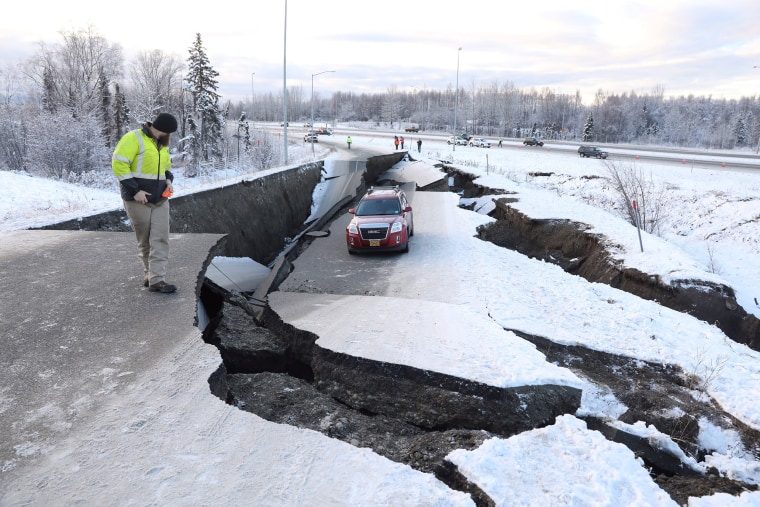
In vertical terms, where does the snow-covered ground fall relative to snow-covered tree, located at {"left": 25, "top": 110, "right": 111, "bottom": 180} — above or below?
below

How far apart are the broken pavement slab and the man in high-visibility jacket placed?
2.18 m

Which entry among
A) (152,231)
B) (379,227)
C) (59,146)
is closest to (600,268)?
(379,227)

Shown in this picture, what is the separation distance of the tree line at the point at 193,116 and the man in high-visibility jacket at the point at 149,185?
29.5 meters

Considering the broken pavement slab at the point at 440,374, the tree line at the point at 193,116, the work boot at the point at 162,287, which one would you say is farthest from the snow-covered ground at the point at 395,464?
the tree line at the point at 193,116

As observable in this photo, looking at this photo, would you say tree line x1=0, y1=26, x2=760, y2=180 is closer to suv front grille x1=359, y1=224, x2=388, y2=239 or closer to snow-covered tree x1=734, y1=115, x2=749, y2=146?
snow-covered tree x1=734, y1=115, x2=749, y2=146

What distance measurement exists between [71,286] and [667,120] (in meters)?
133

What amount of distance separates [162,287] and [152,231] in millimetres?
702

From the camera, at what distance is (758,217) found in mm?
18766

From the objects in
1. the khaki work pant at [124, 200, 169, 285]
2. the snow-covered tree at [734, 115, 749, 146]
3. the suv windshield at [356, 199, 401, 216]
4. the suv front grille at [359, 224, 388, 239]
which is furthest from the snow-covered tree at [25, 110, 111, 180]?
the snow-covered tree at [734, 115, 749, 146]

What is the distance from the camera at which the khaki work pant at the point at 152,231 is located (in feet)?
18.3

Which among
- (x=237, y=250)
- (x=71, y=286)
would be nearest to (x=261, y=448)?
(x=71, y=286)

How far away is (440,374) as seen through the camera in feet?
17.5

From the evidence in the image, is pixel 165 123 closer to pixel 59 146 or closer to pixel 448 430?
pixel 448 430

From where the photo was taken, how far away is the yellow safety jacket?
17.4 ft
